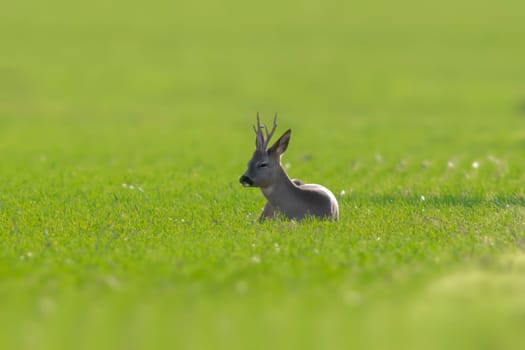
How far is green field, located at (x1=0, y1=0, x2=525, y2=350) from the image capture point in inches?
296

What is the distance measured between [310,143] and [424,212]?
16.4 meters

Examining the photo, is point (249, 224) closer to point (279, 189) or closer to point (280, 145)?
point (279, 189)

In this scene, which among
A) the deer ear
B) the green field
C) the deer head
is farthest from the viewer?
the deer ear

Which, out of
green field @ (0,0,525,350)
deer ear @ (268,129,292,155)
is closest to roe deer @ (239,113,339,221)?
deer ear @ (268,129,292,155)

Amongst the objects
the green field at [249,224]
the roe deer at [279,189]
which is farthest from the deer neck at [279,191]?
the green field at [249,224]

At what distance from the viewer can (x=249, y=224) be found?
1245cm

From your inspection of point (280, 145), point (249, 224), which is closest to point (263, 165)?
point (280, 145)

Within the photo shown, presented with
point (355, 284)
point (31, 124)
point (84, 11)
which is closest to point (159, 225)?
point (355, 284)

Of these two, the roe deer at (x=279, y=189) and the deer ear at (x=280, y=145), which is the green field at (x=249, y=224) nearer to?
the roe deer at (x=279, y=189)

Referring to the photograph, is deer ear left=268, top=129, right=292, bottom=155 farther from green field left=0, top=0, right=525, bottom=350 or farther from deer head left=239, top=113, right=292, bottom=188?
green field left=0, top=0, right=525, bottom=350

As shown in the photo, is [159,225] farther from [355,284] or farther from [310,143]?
[310,143]

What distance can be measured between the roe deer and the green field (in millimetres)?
361

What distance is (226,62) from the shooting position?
64.0 m

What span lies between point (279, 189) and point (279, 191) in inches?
1.1
